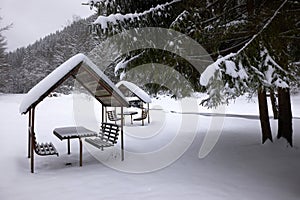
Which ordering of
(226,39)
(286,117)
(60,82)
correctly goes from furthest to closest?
1. (286,117)
2. (60,82)
3. (226,39)

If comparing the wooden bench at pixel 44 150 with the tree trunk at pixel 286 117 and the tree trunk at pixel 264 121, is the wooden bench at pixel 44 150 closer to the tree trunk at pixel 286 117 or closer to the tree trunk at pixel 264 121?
the tree trunk at pixel 264 121

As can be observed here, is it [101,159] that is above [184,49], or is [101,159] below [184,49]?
below

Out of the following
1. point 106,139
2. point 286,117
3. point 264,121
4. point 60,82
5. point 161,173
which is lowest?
point 161,173

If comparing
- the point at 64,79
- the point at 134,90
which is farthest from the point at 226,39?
the point at 134,90

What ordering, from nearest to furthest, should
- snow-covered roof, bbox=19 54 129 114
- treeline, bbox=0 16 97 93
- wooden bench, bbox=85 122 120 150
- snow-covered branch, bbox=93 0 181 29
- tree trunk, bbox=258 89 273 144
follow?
snow-covered branch, bbox=93 0 181 29 < snow-covered roof, bbox=19 54 129 114 < wooden bench, bbox=85 122 120 150 < tree trunk, bbox=258 89 273 144 < treeline, bbox=0 16 97 93

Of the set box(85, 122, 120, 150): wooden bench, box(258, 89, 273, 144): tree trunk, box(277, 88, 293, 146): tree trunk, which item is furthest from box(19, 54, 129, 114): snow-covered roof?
box(277, 88, 293, 146): tree trunk

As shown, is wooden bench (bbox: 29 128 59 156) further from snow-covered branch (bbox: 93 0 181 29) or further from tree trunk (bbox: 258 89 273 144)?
tree trunk (bbox: 258 89 273 144)

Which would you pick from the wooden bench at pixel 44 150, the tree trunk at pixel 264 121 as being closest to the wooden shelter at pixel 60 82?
the wooden bench at pixel 44 150

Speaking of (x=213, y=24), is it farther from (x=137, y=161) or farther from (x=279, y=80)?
(x=137, y=161)

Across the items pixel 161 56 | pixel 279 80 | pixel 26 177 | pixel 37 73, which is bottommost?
pixel 26 177

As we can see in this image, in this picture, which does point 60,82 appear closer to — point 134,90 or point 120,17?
point 120,17

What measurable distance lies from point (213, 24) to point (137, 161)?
4235 millimetres

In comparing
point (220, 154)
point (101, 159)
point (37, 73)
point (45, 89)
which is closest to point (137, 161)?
point (101, 159)

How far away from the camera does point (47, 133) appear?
1208 centimetres
